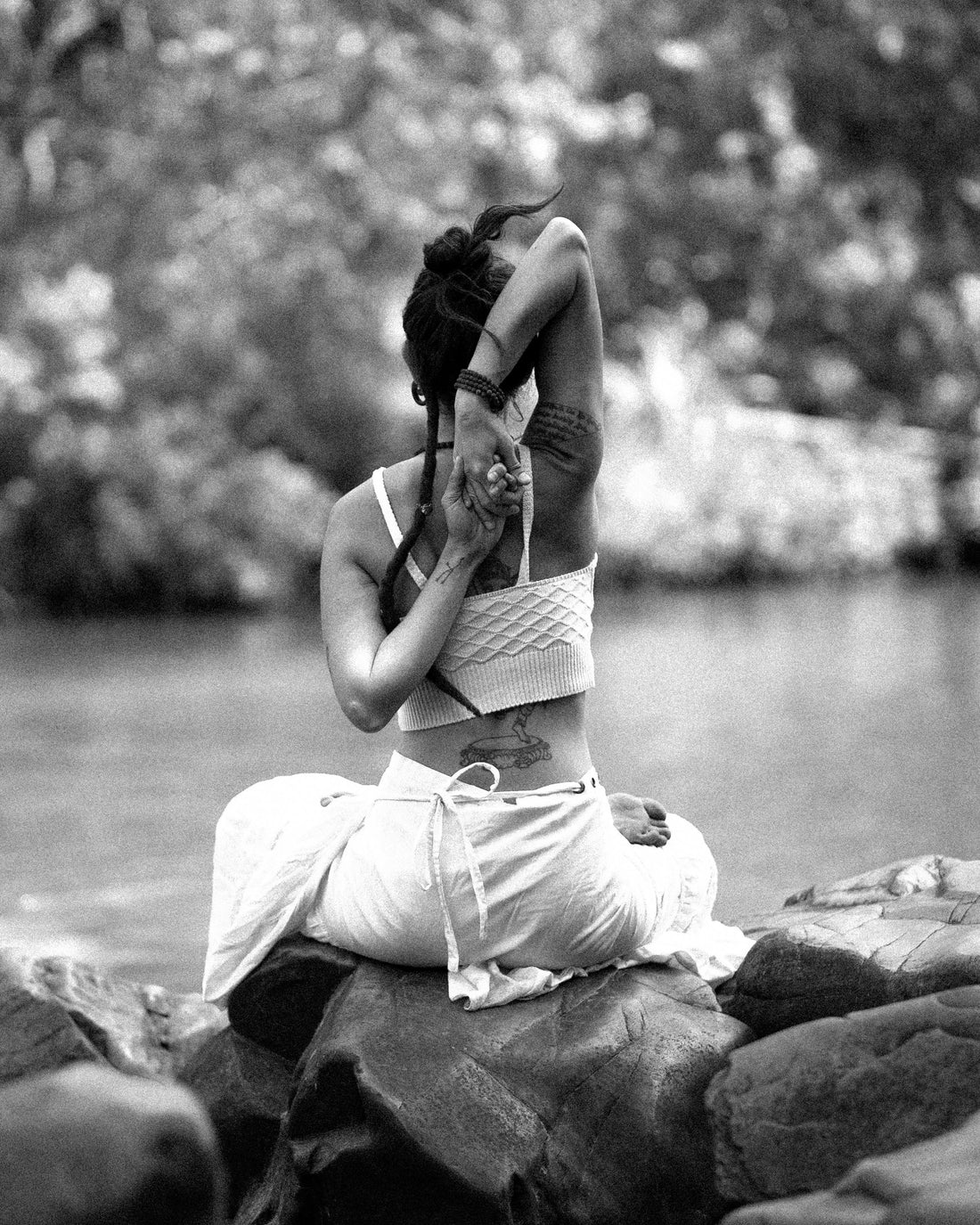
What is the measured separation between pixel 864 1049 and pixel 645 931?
0.69m

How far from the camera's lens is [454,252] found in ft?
10.8

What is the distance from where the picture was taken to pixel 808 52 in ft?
88.3

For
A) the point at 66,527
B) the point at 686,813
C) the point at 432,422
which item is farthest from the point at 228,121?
the point at 432,422

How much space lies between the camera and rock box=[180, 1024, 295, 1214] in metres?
3.55

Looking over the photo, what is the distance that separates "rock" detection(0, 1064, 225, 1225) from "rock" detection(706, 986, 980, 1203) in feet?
3.27

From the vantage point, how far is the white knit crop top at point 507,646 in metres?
3.35

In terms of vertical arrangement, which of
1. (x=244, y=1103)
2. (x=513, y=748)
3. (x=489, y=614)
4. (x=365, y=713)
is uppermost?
(x=489, y=614)

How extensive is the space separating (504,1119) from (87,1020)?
47.8 inches

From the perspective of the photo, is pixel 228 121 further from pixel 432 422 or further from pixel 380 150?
pixel 432 422

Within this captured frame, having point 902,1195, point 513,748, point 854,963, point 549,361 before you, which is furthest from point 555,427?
point 902,1195

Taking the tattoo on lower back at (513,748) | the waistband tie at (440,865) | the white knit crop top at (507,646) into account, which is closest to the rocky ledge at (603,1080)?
the waistband tie at (440,865)

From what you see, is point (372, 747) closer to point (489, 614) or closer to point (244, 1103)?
point (244, 1103)

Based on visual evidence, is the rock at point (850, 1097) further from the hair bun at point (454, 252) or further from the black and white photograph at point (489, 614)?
the hair bun at point (454, 252)

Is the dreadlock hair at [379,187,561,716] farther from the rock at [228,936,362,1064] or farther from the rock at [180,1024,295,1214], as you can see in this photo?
the rock at [180,1024,295,1214]
